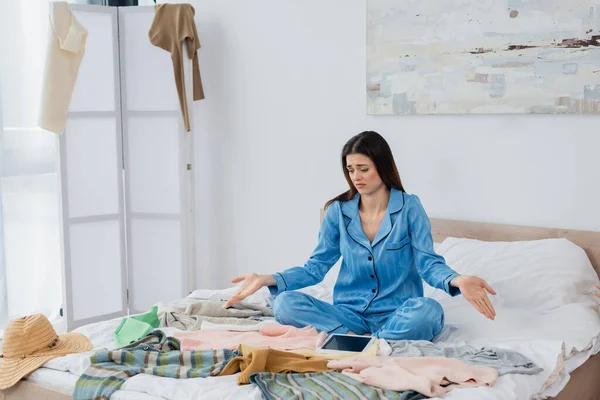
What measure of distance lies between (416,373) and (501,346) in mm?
462

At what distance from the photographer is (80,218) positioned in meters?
3.81

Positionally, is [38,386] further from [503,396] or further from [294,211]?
[294,211]

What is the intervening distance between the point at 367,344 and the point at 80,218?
6.60 feet

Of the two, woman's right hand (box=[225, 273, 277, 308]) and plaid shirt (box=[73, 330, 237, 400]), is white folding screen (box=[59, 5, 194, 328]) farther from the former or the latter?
plaid shirt (box=[73, 330, 237, 400])

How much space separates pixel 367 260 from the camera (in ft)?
8.72

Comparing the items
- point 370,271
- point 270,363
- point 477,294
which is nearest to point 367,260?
point 370,271

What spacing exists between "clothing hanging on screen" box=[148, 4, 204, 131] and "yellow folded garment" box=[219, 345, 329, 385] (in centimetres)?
190

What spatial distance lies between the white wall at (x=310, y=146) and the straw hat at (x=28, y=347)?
157cm

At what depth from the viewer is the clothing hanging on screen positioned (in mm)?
3691

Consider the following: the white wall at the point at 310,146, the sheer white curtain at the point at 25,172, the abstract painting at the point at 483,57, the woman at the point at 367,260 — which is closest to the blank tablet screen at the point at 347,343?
the woman at the point at 367,260

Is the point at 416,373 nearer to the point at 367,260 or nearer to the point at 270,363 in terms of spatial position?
the point at 270,363

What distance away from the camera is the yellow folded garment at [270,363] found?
79.0 inches

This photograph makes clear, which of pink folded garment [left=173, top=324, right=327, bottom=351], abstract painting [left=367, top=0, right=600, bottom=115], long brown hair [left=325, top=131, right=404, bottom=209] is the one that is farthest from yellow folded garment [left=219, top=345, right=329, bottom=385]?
abstract painting [left=367, top=0, right=600, bottom=115]

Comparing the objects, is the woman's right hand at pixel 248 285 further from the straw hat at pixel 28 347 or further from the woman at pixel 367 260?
the straw hat at pixel 28 347
